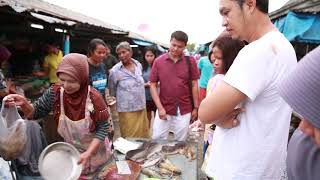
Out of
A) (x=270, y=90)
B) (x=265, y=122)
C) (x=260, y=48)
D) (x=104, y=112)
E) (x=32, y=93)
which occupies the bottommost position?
(x=32, y=93)

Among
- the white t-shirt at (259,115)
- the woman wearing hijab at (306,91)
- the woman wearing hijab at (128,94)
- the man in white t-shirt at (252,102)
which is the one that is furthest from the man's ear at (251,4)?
the woman wearing hijab at (128,94)

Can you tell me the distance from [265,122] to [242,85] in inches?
8.8

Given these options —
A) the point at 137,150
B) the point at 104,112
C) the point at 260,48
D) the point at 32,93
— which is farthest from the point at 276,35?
the point at 32,93

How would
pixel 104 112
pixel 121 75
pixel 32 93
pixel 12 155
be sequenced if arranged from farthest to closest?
pixel 32 93, pixel 121 75, pixel 104 112, pixel 12 155

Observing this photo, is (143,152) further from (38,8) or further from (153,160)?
(38,8)

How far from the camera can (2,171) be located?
224 centimetres

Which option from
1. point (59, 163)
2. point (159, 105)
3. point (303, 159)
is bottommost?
point (59, 163)

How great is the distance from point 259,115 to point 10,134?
1.69m

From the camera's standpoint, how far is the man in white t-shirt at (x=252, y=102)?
1272mm

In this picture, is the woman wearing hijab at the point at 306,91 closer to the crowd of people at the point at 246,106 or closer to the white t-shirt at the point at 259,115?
the crowd of people at the point at 246,106

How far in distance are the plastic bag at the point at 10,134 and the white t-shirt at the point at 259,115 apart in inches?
57.8

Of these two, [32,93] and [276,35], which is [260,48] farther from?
[32,93]

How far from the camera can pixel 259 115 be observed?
1.35 metres

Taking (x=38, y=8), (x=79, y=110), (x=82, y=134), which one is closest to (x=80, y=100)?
(x=79, y=110)
